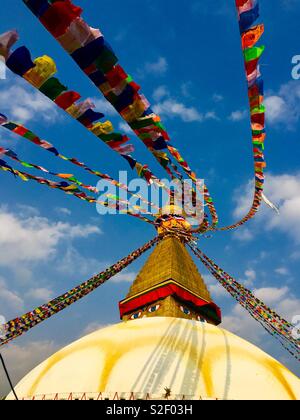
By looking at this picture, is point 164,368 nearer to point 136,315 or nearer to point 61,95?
point 136,315

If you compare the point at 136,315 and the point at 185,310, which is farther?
the point at 136,315

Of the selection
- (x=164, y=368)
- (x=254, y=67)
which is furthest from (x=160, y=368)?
(x=254, y=67)

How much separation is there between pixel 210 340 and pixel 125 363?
3177mm

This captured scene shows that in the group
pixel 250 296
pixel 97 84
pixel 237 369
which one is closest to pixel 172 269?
pixel 250 296

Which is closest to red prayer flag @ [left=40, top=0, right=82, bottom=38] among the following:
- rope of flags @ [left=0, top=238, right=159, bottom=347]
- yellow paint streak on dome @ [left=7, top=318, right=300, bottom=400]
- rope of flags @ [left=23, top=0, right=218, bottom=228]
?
rope of flags @ [left=23, top=0, right=218, bottom=228]

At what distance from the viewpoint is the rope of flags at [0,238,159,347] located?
41.1 ft

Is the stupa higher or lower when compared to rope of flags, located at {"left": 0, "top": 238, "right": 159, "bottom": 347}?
lower

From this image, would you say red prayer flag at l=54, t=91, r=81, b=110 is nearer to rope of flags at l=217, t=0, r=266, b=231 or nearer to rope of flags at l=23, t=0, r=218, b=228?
rope of flags at l=23, t=0, r=218, b=228

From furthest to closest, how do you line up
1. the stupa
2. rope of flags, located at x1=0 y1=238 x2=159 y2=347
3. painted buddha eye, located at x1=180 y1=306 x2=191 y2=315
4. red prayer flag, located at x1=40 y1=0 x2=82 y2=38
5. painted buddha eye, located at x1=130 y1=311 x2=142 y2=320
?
painted buddha eye, located at x1=130 y1=311 x2=142 y2=320, painted buddha eye, located at x1=180 y1=306 x2=191 y2=315, rope of flags, located at x1=0 y1=238 x2=159 y2=347, the stupa, red prayer flag, located at x1=40 y1=0 x2=82 y2=38

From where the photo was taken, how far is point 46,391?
9.52 meters

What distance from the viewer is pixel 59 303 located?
14625 mm

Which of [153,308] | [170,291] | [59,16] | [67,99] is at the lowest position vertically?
[59,16]

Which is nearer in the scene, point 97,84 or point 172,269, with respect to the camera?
point 97,84
